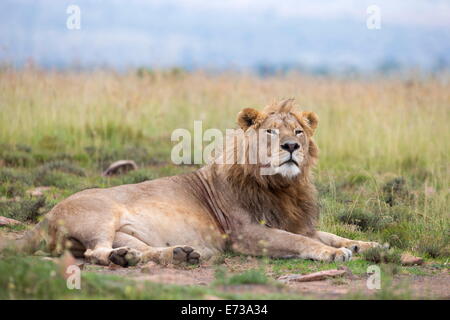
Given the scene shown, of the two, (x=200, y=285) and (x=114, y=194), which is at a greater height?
(x=114, y=194)

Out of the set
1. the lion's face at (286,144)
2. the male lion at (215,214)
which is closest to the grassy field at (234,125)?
the male lion at (215,214)

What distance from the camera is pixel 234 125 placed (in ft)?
42.7

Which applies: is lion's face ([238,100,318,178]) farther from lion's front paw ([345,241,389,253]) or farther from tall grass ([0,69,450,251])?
tall grass ([0,69,450,251])

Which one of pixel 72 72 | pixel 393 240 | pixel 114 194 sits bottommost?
pixel 393 240

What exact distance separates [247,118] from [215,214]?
3.24ft

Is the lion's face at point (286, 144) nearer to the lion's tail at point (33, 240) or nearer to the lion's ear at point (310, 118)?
the lion's ear at point (310, 118)

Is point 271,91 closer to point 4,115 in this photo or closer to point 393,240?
point 4,115

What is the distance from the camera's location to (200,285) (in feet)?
19.7

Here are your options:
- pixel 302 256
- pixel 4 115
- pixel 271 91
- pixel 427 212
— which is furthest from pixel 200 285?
pixel 271 91

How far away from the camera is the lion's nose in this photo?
7344 millimetres

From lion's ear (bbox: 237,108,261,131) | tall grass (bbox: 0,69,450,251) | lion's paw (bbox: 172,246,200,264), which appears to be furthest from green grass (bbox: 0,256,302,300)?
tall grass (bbox: 0,69,450,251)

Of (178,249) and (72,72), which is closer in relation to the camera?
(178,249)

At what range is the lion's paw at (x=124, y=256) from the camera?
21.6 ft

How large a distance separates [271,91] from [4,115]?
6.33 m
